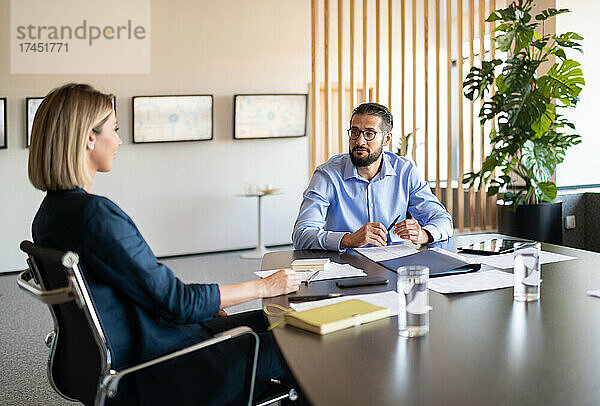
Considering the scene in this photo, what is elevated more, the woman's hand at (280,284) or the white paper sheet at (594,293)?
the woman's hand at (280,284)

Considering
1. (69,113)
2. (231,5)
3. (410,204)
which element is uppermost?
(231,5)

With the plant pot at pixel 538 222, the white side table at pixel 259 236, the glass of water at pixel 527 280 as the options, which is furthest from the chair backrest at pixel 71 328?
the white side table at pixel 259 236

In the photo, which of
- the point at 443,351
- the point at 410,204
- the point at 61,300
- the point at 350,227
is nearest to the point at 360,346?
the point at 443,351

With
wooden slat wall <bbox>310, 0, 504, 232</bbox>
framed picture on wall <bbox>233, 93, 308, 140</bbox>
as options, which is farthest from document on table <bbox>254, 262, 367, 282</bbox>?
framed picture on wall <bbox>233, 93, 308, 140</bbox>

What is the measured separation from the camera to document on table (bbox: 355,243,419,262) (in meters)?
2.25

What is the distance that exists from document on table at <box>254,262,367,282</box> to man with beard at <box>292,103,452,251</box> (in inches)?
25.2

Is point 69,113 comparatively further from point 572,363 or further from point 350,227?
point 350,227

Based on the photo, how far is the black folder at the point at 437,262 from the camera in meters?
1.98

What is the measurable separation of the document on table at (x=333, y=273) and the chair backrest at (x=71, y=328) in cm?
66

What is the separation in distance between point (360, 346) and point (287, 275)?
505mm

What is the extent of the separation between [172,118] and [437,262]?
499 centimetres

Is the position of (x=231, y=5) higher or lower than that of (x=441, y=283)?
higher

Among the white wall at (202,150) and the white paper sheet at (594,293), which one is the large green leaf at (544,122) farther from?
the white paper sheet at (594,293)

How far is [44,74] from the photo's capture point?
6098 millimetres
